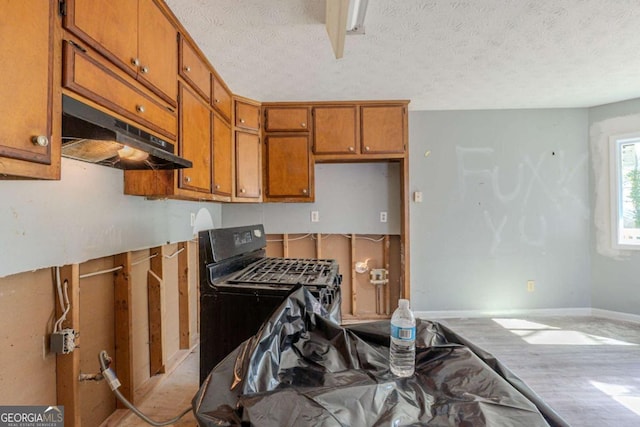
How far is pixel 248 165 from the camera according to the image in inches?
106

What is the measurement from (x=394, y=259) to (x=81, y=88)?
9.46 feet

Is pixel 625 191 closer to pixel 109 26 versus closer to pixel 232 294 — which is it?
pixel 232 294

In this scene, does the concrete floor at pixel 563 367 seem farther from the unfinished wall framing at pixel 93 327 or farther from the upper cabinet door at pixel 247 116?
the upper cabinet door at pixel 247 116

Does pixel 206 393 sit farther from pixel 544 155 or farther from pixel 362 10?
pixel 544 155

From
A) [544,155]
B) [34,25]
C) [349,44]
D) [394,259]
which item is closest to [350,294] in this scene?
[394,259]

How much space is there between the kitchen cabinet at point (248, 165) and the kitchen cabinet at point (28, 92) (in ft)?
5.64

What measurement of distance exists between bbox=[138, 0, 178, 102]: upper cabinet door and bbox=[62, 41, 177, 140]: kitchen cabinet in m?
0.08

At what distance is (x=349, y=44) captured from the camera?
73.2 inches

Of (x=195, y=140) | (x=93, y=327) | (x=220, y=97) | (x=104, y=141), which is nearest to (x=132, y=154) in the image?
(x=104, y=141)

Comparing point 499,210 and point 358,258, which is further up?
point 499,210

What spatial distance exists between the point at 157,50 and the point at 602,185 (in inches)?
167

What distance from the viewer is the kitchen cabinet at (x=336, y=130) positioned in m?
2.82

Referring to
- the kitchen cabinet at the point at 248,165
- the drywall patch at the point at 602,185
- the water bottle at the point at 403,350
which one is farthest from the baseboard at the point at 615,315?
the kitchen cabinet at the point at 248,165

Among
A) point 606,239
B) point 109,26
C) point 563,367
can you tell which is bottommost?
point 563,367
